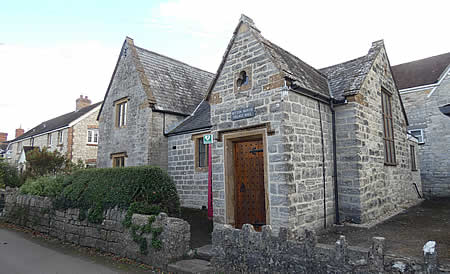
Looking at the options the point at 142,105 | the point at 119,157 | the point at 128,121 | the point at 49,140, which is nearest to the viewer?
the point at 142,105

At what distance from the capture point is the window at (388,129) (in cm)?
1063

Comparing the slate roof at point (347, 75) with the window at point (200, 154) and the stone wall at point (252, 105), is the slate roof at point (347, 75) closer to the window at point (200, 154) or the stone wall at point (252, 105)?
the stone wall at point (252, 105)

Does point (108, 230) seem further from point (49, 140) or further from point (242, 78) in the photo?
point (49, 140)

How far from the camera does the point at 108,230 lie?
24.6ft

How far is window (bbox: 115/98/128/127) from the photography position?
50.8 feet

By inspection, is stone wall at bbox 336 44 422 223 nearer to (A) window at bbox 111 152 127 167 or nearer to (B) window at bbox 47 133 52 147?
(A) window at bbox 111 152 127 167

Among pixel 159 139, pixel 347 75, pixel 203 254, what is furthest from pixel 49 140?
pixel 347 75

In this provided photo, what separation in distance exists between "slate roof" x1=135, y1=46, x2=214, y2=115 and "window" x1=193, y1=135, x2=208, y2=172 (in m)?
2.57

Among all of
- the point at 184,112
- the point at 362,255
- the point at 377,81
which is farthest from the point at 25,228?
the point at 377,81

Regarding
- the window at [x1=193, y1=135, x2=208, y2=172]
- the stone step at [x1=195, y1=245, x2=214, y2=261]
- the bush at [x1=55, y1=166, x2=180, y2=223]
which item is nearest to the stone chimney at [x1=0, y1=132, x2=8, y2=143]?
the window at [x1=193, y1=135, x2=208, y2=172]

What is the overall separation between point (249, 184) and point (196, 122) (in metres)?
6.20

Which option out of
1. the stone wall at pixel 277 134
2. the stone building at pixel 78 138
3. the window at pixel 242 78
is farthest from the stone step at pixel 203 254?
the stone building at pixel 78 138

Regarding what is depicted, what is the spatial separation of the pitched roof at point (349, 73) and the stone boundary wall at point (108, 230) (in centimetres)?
617

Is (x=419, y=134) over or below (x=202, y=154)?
over
